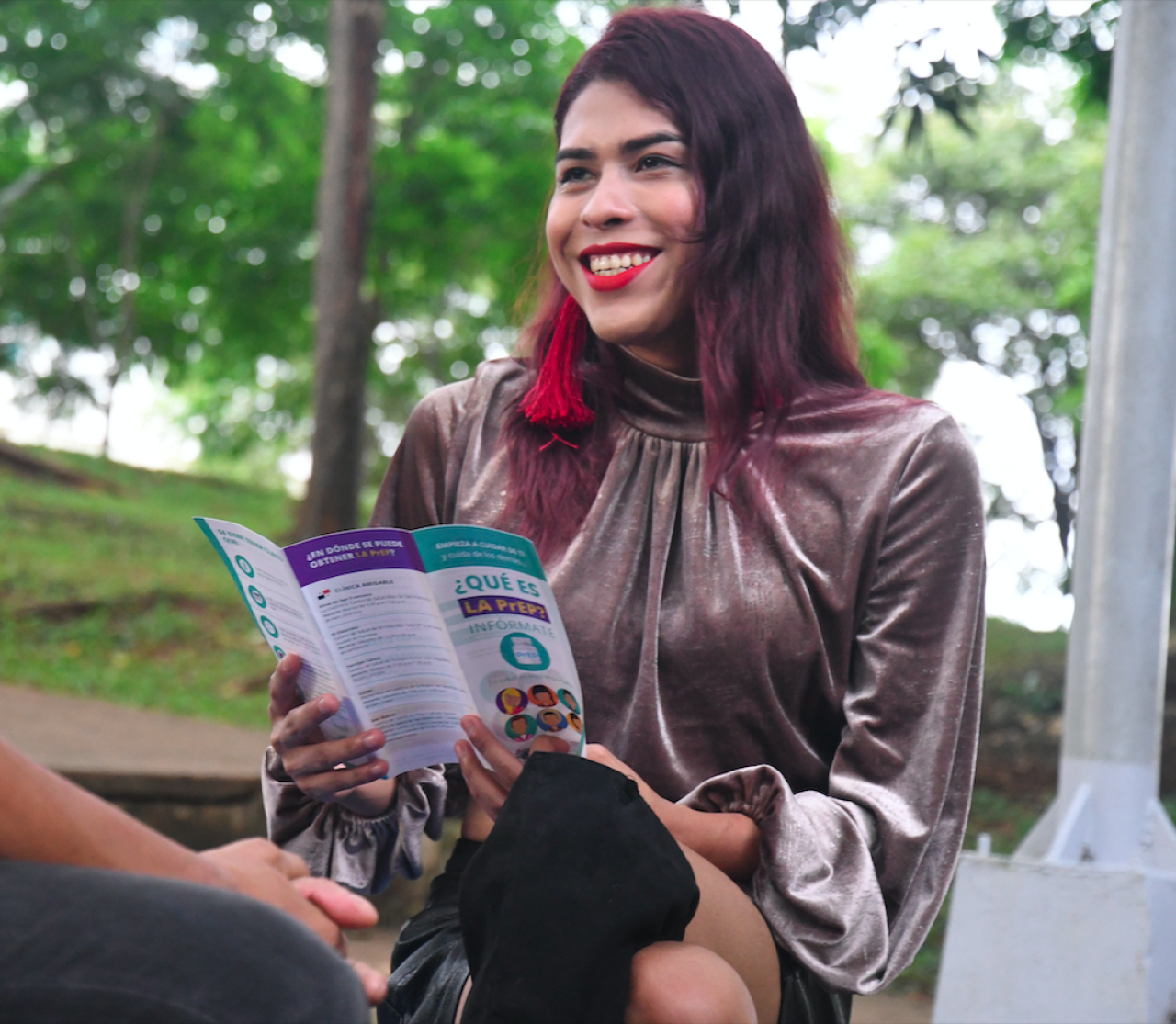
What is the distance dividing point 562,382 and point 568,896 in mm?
1004

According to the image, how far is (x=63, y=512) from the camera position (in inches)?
504

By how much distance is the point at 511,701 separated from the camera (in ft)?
5.27

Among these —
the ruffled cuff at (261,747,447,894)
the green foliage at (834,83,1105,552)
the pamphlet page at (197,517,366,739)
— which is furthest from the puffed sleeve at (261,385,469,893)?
the green foliage at (834,83,1105,552)

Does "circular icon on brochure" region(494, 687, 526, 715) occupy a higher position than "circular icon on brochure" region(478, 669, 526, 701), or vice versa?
"circular icon on brochure" region(478, 669, 526, 701)

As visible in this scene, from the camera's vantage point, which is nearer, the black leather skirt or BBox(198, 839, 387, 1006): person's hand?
BBox(198, 839, 387, 1006): person's hand

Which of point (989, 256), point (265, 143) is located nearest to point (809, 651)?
point (265, 143)

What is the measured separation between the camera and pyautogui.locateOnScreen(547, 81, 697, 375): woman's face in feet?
6.79

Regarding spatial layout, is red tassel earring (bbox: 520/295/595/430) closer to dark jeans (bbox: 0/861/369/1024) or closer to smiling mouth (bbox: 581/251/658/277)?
smiling mouth (bbox: 581/251/658/277)

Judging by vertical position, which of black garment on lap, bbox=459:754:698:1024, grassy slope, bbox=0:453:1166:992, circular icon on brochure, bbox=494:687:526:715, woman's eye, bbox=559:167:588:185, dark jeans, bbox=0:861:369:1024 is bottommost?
grassy slope, bbox=0:453:1166:992

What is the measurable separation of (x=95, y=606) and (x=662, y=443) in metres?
8.40

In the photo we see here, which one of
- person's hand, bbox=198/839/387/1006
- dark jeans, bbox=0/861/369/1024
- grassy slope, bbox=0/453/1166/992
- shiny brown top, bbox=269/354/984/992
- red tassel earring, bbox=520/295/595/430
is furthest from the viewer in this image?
grassy slope, bbox=0/453/1166/992

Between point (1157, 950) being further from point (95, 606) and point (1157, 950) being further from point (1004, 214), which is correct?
point (1004, 214)

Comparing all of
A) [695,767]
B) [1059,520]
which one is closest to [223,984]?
[695,767]

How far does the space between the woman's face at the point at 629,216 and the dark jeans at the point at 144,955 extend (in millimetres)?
1193
